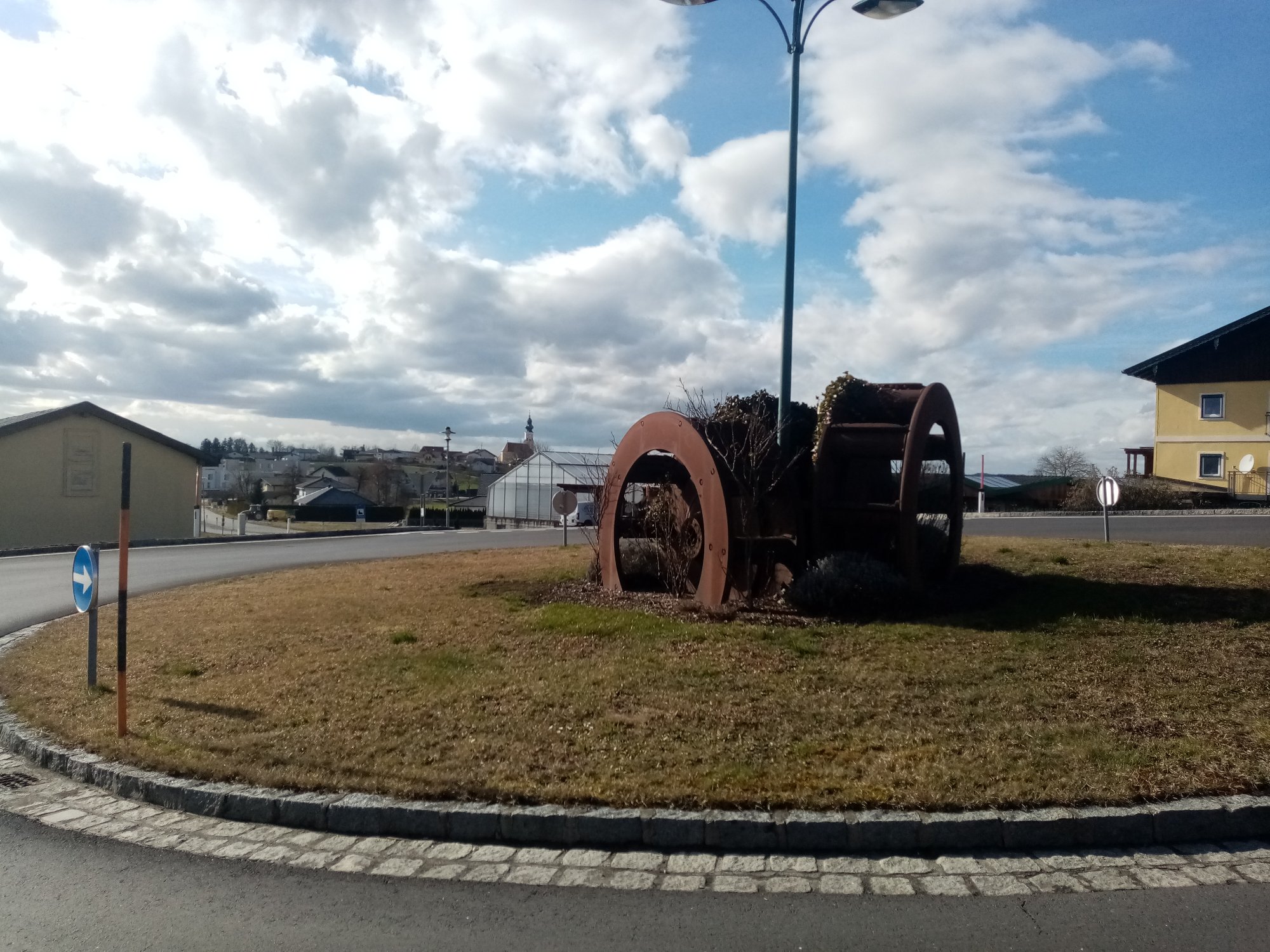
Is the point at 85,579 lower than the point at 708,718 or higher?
higher

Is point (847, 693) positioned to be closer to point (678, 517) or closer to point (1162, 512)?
point (678, 517)

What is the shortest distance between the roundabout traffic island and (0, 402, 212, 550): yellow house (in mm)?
26024

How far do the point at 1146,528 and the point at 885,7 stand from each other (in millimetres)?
18889

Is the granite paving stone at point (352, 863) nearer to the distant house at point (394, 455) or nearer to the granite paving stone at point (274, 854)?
the granite paving stone at point (274, 854)

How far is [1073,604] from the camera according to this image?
Result: 10.9 m

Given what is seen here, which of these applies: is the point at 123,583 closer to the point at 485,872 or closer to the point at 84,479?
the point at 485,872

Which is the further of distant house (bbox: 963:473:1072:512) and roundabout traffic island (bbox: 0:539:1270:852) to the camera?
distant house (bbox: 963:473:1072:512)

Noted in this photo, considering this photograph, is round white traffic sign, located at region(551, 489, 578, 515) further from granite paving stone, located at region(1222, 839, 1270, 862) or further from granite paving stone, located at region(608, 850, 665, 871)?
granite paving stone, located at region(1222, 839, 1270, 862)

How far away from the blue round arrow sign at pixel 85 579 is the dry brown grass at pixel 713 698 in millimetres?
850

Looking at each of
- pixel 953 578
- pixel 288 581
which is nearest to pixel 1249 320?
pixel 953 578

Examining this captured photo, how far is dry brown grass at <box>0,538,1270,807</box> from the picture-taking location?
625 cm

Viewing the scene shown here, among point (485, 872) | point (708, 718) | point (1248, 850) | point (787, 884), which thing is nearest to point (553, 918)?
point (485, 872)

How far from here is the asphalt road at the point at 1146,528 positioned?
21.5 metres

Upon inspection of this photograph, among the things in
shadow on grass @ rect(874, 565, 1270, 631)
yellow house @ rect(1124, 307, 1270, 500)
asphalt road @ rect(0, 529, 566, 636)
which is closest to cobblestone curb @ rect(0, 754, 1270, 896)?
shadow on grass @ rect(874, 565, 1270, 631)
